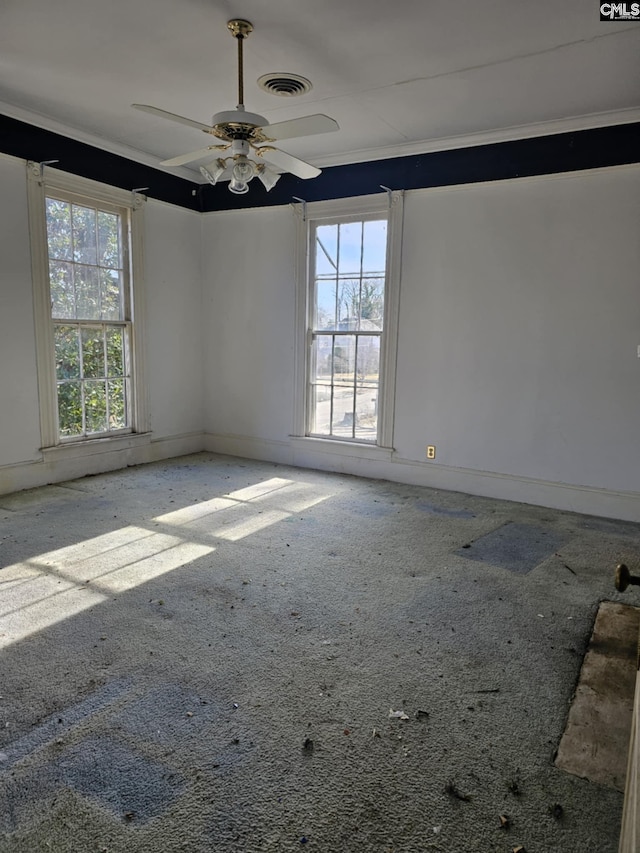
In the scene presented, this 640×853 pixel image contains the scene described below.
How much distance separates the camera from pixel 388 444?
5.10 meters

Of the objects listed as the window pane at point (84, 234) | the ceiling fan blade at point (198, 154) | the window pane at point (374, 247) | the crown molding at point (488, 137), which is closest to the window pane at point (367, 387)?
the window pane at point (374, 247)

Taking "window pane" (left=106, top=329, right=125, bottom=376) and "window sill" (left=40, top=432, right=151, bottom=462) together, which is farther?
"window pane" (left=106, top=329, right=125, bottom=376)

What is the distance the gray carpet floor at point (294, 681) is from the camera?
152 centimetres

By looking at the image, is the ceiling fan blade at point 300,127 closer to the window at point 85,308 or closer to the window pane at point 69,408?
the window at point 85,308

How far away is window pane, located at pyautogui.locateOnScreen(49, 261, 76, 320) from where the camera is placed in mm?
4621

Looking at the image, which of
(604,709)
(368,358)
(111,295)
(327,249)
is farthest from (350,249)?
(604,709)

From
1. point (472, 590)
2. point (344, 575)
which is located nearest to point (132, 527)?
point (344, 575)

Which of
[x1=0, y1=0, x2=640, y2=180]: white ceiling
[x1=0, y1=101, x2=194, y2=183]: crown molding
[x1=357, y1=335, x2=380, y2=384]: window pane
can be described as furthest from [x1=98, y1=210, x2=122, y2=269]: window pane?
[x1=357, y1=335, x2=380, y2=384]: window pane

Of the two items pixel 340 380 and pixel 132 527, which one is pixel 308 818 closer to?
pixel 132 527

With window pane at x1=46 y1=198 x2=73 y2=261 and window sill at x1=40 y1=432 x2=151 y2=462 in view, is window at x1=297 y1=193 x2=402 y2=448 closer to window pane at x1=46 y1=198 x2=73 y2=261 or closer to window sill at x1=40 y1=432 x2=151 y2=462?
window sill at x1=40 y1=432 x2=151 y2=462

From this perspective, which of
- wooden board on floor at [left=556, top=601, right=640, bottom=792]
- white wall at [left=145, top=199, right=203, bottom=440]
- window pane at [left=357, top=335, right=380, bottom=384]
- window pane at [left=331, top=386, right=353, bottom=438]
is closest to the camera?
wooden board on floor at [left=556, top=601, right=640, bottom=792]

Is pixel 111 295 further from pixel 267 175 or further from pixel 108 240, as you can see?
pixel 267 175

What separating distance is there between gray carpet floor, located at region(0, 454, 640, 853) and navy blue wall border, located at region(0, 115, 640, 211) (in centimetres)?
269

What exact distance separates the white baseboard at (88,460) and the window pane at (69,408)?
161 mm
